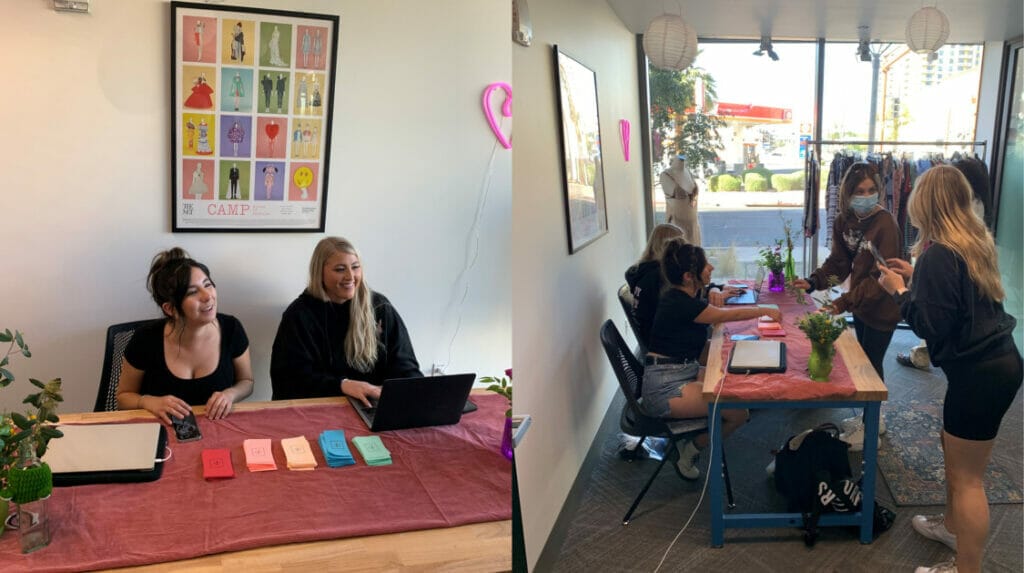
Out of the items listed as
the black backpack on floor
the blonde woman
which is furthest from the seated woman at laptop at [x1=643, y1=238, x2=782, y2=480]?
Answer: the blonde woman

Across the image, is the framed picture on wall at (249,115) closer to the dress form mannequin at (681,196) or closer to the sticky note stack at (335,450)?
the sticky note stack at (335,450)

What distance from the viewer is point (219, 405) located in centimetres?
111

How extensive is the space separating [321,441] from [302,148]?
464 mm

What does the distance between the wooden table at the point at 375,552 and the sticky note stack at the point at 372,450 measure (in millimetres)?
124

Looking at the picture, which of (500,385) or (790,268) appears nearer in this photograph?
(790,268)

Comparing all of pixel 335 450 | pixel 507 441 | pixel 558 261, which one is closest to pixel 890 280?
pixel 558 261

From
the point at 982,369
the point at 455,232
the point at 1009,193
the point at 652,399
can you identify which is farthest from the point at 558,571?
the point at 1009,193

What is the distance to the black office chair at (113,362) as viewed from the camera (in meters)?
0.95

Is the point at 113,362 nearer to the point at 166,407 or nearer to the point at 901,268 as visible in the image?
the point at 166,407

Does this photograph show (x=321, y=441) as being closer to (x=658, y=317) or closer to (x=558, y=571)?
(x=558, y=571)

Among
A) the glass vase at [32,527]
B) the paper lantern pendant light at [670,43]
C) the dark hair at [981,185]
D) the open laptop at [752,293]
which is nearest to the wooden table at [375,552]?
the glass vase at [32,527]

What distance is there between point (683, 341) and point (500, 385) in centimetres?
31

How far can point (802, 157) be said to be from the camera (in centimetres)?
102

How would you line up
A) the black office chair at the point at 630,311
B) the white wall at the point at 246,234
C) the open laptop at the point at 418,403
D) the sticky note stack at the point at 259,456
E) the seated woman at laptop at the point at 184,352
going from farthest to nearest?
the black office chair at the point at 630,311 → the open laptop at the point at 418,403 → the sticky note stack at the point at 259,456 → the seated woman at laptop at the point at 184,352 → the white wall at the point at 246,234
